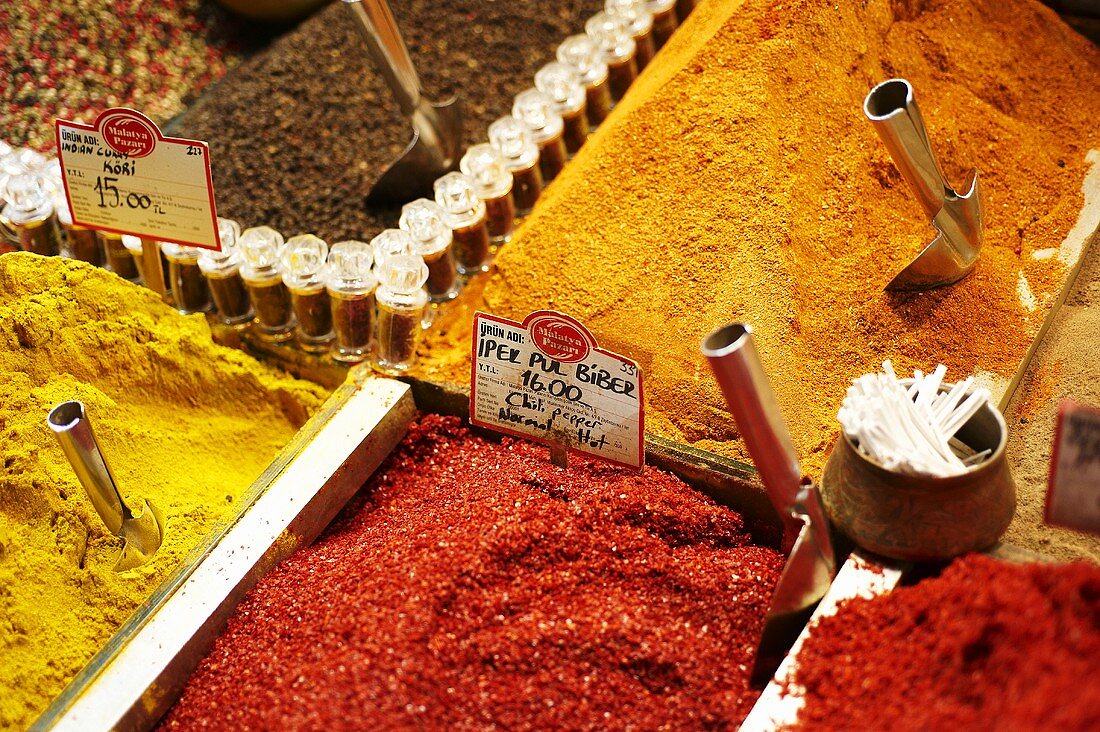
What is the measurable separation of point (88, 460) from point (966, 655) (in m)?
0.99

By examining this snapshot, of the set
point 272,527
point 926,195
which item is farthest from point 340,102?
point 926,195

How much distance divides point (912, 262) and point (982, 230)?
0.13 meters

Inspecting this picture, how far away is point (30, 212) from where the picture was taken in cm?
185

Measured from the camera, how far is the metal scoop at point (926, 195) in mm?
1322

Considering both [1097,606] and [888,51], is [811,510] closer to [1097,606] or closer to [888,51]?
[1097,606]

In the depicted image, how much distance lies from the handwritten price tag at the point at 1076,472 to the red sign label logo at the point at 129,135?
1.33 m

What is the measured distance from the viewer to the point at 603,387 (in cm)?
127

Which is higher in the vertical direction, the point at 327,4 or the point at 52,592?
the point at 327,4

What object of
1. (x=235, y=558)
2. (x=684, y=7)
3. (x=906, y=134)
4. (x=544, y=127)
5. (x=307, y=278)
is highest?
(x=906, y=134)

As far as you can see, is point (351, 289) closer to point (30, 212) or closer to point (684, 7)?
point (30, 212)

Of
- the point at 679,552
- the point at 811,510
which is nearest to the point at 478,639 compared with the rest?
the point at 679,552

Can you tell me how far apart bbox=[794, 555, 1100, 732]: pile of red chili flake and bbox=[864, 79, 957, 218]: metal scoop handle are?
1.88ft

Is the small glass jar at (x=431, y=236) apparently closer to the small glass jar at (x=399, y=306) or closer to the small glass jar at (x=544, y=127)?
the small glass jar at (x=399, y=306)

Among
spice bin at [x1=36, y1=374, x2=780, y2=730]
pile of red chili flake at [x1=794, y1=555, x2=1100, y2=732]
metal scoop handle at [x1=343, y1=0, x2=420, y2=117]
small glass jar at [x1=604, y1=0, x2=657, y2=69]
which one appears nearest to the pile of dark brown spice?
metal scoop handle at [x1=343, y1=0, x2=420, y2=117]
